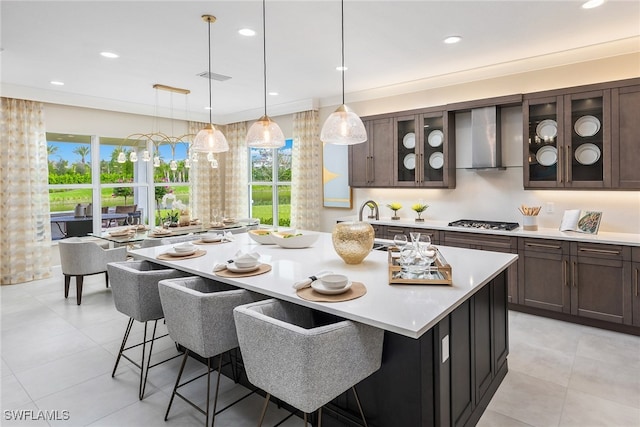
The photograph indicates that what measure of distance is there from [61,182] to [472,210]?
642 cm

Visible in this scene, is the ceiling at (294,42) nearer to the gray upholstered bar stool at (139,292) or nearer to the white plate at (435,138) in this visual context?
the white plate at (435,138)

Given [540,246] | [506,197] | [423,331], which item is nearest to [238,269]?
[423,331]

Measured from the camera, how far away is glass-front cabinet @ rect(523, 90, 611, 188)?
376cm

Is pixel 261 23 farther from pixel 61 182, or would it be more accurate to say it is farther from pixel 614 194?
pixel 61 182

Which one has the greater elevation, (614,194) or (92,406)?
(614,194)

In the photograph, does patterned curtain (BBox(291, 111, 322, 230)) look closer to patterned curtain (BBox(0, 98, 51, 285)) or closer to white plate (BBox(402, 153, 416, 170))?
white plate (BBox(402, 153, 416, 170))

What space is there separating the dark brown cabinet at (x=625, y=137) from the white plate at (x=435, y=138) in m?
1.80

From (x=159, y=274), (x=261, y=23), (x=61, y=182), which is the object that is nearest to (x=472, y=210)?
(x=261, y=23)

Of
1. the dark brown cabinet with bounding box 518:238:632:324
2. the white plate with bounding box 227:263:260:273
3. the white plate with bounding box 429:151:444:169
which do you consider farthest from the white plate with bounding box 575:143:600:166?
the white plate with bounding box 227:263:260:273

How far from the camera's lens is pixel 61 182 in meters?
6.18

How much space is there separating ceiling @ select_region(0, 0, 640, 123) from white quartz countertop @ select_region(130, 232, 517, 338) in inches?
79.0

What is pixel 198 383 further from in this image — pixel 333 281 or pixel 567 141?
pixel 567 141

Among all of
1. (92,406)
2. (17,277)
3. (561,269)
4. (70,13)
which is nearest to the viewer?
(92,406)

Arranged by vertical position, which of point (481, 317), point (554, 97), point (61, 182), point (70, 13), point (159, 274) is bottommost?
point (481, 317)
